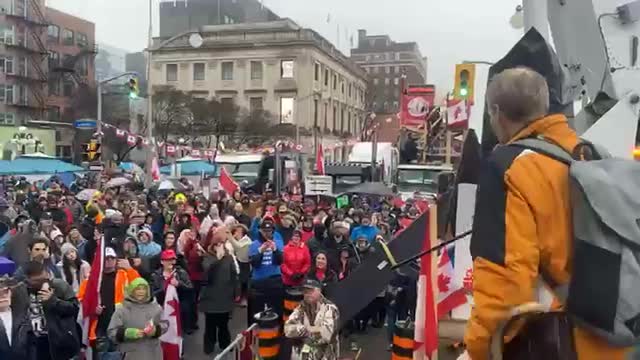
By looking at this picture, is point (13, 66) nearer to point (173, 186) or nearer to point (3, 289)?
point (173, 186)

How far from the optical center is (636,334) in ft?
7.00

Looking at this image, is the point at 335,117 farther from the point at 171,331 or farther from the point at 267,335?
the point at 267,335

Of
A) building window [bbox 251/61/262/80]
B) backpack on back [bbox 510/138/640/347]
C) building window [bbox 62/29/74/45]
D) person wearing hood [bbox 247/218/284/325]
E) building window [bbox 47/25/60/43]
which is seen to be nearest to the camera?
backpack on back [bbox 510/138/640/347]

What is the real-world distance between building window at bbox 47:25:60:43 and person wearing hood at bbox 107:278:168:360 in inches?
2809

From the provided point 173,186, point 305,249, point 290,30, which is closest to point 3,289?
point 305,249

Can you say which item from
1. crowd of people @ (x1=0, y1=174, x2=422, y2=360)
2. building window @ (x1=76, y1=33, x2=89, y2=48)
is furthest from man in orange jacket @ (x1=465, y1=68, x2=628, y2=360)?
building window @ (x1=76, y1=33, x2=89, y2=48)

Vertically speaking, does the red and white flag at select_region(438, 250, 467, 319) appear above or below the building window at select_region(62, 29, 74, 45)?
below

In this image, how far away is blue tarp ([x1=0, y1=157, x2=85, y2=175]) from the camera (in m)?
24.2

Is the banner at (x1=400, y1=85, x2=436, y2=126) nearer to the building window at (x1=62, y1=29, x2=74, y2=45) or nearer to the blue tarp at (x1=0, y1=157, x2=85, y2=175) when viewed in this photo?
the blue tarp at (x1=0, y1=157, x2=85, y2=175)

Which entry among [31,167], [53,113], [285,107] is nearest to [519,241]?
[31,167]

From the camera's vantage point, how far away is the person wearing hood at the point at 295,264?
9523 millimetres

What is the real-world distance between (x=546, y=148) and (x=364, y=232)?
31.0ft

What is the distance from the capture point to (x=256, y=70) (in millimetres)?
74875

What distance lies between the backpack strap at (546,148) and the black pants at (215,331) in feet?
24.9
